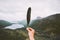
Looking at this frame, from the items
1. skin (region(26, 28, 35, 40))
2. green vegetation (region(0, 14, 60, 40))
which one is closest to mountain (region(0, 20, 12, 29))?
green vegetation (region(0, 14, 60, 40))

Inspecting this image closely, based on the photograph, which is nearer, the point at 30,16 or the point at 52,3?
the point at 30,16

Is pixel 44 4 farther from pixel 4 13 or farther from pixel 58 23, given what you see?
pixel 4 13

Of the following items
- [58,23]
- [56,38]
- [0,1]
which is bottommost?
[56,38]

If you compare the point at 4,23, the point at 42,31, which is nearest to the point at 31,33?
the point at 42,31

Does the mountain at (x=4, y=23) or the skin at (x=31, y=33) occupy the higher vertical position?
the mountain at (x=4, y=23)

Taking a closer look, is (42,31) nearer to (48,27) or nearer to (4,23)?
(48,27)

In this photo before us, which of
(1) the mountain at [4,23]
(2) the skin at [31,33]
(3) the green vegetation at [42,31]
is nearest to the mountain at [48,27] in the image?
(3) the green vegetation at [42,31]

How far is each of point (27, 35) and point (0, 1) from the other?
574mm

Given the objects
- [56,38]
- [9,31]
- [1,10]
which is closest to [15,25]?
[9,31]

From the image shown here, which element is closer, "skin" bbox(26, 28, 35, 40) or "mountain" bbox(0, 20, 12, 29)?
"skin" bbox(26, 28, 35, 40)

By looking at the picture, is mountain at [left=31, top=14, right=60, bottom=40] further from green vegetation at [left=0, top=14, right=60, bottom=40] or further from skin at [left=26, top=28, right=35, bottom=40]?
skin at [left=26, top=28, right=35, bottom=40]

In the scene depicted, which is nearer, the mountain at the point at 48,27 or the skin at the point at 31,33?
the skin at the point at 31,33

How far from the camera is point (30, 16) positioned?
7.43ft

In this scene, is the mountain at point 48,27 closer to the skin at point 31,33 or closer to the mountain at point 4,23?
the skin at point 31,33
